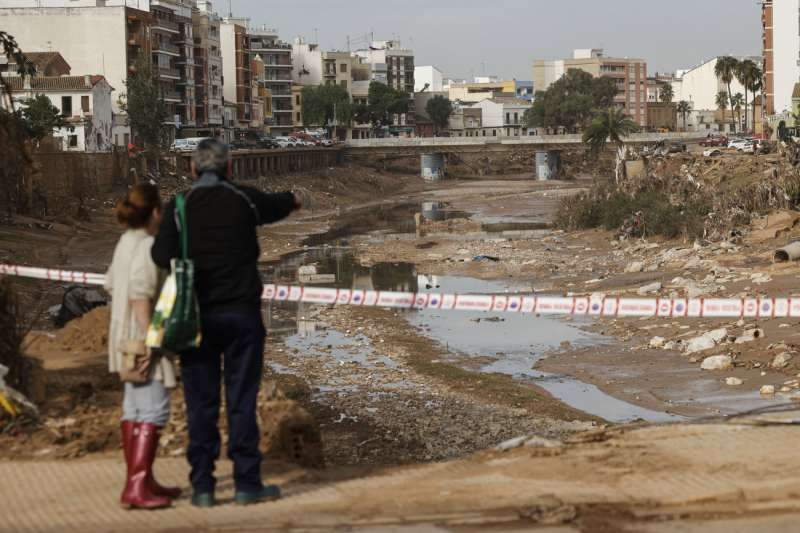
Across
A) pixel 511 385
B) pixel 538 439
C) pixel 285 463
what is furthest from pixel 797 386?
pixel 285 463

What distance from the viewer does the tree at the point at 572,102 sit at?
5576 inches

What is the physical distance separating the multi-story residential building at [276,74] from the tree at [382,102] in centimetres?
1071

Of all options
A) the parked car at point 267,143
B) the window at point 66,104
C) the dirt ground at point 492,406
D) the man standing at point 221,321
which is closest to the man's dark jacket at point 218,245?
the man standing at point 221,321

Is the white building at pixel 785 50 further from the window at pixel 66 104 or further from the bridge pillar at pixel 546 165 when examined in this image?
the window at pixel 66 104

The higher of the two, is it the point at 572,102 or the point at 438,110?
the point at 438,110

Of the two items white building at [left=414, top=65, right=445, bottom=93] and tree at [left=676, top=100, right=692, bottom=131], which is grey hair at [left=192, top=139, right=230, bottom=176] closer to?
tree at [left=676, top=100, right=692, bottom=131]

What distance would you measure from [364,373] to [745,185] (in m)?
23.8

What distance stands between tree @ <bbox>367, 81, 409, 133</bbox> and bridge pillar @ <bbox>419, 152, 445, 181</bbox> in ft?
119

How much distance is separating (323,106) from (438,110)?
3160 centimetres

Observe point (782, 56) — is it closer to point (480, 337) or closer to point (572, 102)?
point (572, 102)

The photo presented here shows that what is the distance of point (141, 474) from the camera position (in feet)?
22.2

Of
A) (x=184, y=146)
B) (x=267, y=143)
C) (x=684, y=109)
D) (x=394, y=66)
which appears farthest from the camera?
(x=394, y=66)

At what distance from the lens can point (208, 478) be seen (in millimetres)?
6840

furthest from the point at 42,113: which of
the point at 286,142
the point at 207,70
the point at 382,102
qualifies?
the point at 382,102
